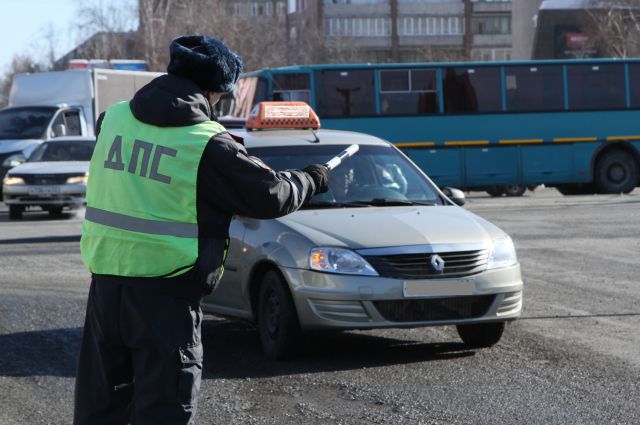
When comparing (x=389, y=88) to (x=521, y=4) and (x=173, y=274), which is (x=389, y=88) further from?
(x=521, y=4)

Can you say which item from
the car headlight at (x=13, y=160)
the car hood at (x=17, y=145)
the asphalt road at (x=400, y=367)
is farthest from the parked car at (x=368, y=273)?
the car hood at (x=17, y=145)

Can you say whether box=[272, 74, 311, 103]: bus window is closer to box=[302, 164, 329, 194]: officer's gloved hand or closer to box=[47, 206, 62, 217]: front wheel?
box=[47, 206, 62, 217]: front wheel

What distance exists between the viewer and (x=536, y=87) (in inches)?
1162

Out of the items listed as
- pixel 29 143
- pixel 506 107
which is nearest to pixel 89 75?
pixel 29 143

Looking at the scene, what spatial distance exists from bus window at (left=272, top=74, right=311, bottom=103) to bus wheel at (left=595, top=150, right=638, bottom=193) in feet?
23.8

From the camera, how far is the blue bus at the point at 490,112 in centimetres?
→ 2866

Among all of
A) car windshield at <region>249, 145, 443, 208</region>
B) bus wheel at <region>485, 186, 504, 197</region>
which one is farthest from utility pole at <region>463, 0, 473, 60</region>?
car windshield at <region>249, 145, 443, 208</region>

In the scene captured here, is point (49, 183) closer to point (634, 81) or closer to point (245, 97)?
point (245, 97)

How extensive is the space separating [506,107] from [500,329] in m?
21.2

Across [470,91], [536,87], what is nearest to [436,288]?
[470,91]

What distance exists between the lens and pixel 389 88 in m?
29.0

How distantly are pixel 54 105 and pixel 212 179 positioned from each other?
25111 millimetres

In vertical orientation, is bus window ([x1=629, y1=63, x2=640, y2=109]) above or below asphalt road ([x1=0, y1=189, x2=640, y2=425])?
above

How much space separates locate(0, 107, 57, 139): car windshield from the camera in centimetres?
2755
